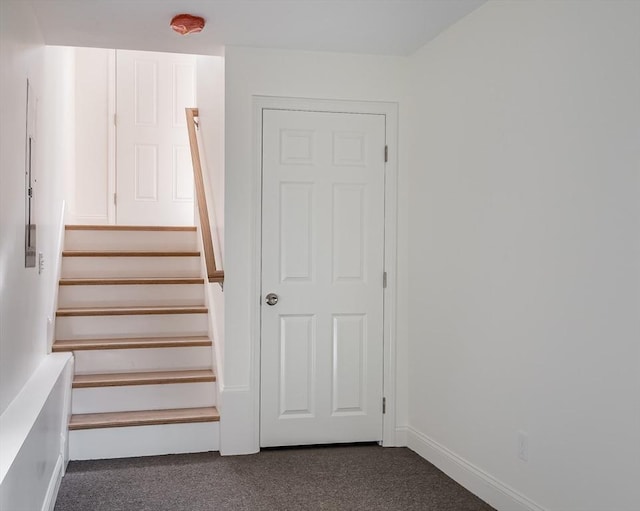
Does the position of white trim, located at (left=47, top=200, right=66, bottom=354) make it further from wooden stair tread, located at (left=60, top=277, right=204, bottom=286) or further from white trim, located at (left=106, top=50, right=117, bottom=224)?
white trim, located at (left=106, top=50, right=117, bottom=224)

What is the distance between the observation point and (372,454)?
3725mm

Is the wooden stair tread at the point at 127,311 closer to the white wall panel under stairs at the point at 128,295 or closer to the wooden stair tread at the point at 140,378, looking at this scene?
the white wall panel under stairs at the point at 128,295

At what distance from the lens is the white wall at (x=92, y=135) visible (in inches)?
232

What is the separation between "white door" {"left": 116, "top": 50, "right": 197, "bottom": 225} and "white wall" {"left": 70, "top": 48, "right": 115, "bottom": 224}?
0.12m

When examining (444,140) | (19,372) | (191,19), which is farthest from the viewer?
(444,140)

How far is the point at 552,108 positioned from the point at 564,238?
20.6 inches

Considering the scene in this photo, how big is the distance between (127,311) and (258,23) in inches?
79.6

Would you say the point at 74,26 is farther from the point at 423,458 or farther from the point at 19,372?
the point at 423,458

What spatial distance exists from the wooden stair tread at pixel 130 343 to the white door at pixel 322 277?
0.62 metres

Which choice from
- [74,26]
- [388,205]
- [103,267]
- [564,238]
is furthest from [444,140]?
[103,267]

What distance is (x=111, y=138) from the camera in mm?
5965

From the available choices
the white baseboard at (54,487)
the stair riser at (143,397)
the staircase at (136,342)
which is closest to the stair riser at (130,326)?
the staircase at (136,342)

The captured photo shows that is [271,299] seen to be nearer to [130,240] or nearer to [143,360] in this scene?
[143,360]

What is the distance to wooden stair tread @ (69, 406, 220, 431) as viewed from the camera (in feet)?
11.8
